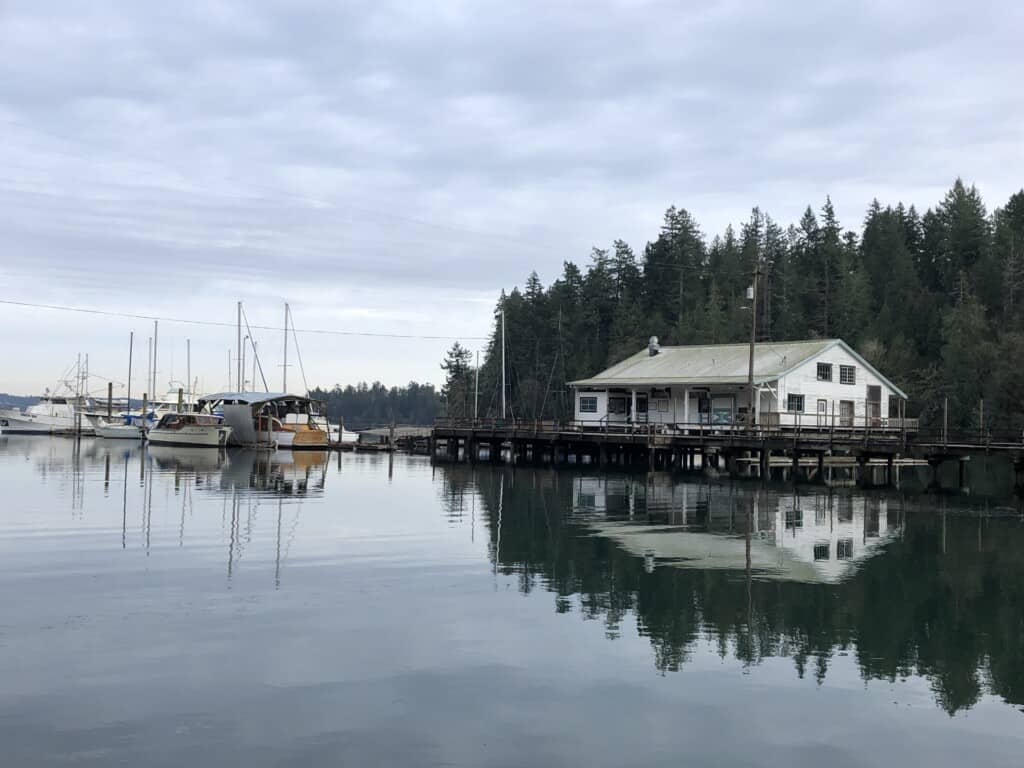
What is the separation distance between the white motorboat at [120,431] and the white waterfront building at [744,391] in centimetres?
5238

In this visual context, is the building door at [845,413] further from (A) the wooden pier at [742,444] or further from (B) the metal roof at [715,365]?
(B) the metal roof at [715,365]

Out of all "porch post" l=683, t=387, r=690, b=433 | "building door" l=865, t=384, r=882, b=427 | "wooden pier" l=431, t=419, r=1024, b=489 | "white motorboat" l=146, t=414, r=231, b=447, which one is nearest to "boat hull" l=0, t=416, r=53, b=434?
"white motorboat" l=146, t=414, r=231, b=447

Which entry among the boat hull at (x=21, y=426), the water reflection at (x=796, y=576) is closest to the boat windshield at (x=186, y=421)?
the water reflection at (x=796, y=576)

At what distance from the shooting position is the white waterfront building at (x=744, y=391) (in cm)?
5641

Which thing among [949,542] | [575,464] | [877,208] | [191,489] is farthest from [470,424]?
[877,208]

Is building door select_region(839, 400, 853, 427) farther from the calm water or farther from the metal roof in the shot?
the calm water

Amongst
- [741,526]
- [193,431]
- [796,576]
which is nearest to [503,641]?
[796,576]

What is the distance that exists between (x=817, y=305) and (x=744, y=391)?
176ft

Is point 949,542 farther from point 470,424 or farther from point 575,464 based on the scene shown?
point 470,424

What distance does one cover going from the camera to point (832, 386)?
5906 centimetres

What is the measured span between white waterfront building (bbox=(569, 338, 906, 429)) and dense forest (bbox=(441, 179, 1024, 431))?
17.4m

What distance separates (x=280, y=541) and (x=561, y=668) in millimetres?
12434

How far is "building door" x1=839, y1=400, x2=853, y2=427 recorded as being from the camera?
5825 cm

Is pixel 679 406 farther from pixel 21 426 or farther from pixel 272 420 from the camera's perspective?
pixel 21 426
